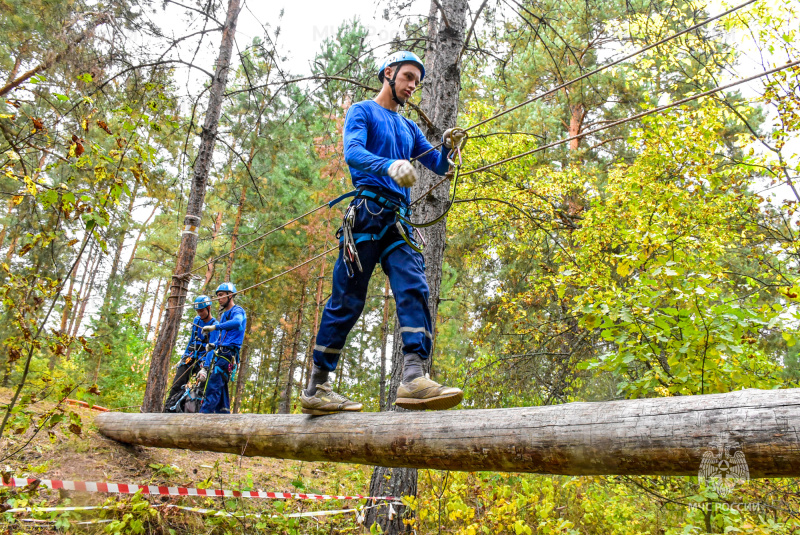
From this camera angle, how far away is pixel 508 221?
31.6ft

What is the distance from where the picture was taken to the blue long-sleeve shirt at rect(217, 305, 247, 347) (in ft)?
21.0

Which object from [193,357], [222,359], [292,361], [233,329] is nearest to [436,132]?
[233,329]

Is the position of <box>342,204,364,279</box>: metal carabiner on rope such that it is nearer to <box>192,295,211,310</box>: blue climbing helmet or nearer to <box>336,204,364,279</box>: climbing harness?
<box>336,204,364,279</box>: climbing harness

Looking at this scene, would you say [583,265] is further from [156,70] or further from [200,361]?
[156,70]

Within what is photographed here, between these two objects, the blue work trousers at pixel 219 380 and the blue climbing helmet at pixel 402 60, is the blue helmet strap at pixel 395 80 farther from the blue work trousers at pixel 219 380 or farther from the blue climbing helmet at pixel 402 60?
the blue work trousers at pixel 219 380

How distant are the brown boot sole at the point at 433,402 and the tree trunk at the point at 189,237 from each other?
4.59 metres

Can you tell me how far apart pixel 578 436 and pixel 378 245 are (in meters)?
1.54

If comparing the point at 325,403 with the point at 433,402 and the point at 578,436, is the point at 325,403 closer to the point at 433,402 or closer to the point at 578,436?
the point at 433,402

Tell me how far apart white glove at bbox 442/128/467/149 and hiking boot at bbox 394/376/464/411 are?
1452 mm

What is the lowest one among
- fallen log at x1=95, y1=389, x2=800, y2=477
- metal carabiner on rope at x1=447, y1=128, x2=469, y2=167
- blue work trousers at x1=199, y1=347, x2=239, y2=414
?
fallen log at x1=95, y1=389, x2=800, y2=477

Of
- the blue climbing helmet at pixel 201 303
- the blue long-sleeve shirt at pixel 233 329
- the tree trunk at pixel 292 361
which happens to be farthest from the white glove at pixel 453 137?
the tree trunk at pixel 292 361

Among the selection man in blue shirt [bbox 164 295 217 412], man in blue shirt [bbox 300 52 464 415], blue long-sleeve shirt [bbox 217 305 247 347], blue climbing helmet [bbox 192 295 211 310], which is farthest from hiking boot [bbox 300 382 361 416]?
man in blue shirt [bbox 164 295 217 412]

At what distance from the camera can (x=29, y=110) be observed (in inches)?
362

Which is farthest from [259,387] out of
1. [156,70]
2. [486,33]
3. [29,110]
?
[486,33]
